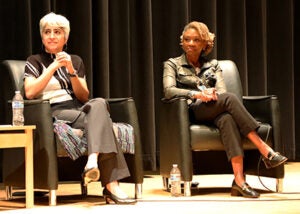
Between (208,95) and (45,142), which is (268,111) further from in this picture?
(45,142)

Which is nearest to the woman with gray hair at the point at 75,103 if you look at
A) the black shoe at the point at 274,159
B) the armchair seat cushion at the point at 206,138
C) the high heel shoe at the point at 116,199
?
the high heel shoe at the point at 116,199

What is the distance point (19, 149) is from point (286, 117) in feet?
10.8

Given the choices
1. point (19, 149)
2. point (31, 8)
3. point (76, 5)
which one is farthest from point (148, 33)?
point (19, 149)

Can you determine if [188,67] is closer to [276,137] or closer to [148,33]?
[276,137]

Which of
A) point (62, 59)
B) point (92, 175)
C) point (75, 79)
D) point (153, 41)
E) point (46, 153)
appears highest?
point (153, 41)

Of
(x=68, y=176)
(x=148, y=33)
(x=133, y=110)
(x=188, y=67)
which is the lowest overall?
(x=68, y=176)

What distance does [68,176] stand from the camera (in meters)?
3.90

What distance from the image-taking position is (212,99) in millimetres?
3820

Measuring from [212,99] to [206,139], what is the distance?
246mm

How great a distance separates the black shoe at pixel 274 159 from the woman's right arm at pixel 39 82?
135 cm

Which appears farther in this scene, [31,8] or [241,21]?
[241,21]

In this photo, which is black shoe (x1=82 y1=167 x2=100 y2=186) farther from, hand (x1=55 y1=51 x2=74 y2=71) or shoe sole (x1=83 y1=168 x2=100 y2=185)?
hand (x1=55 y1=51 x2=74 y2=71)

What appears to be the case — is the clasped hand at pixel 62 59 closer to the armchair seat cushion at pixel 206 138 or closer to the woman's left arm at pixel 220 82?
the armchair seat cushion at pixel 206 138

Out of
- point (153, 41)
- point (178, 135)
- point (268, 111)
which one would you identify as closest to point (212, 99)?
point (178, 135)
